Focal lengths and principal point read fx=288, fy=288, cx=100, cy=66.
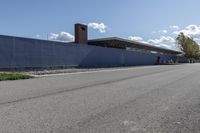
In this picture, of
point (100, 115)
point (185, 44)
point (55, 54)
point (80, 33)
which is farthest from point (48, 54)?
point (185, 44)

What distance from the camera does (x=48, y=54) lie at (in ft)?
96.6

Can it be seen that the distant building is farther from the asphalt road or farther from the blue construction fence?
the asphalt road

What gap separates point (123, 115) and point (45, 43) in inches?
914

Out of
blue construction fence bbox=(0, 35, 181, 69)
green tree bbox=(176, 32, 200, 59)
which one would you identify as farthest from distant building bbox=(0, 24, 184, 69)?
green tree bbox=(176, 32, 200, 59)

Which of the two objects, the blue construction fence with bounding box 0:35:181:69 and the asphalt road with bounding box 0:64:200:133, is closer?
the asphalt road with bounding box 0:64:200:133

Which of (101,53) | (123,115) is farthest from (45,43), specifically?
(123,115)

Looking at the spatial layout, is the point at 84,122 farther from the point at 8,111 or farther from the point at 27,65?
the point at 27,65

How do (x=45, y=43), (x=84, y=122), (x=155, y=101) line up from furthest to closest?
1. (x=45, y=43)
2. (x=155, y=101)
3. (x=84, y=122)

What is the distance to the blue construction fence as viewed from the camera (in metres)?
24.6

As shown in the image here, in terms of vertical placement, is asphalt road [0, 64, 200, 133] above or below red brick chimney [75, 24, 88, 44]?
below

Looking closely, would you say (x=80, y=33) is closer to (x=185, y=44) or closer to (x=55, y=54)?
(x=55, y=54)

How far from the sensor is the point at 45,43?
29.1 metres

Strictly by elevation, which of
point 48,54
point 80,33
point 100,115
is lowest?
point 100,115

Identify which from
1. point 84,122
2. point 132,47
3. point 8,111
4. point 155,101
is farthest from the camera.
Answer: point 132,47
